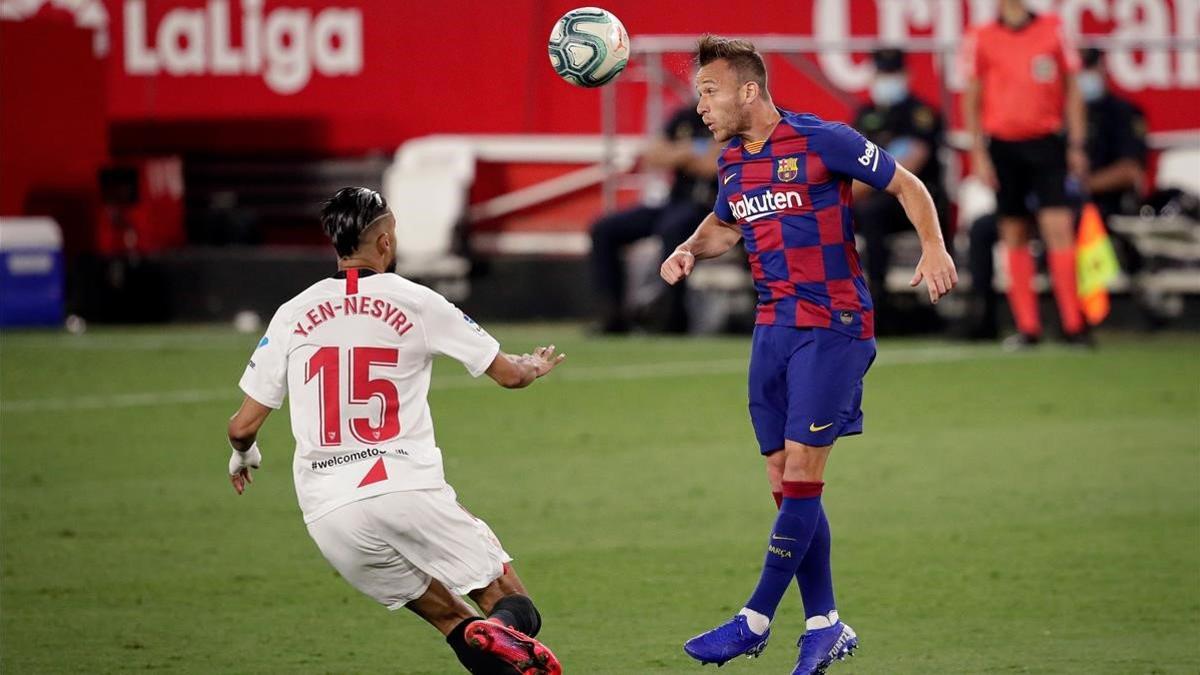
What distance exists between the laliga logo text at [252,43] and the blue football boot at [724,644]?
1642cm

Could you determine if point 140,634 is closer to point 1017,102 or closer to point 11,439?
point 11,439

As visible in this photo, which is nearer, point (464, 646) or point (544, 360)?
point (464, 646)

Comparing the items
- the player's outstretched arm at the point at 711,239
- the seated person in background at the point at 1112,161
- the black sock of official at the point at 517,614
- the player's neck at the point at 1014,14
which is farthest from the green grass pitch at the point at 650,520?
→ the player's neck at the point at 1014,14

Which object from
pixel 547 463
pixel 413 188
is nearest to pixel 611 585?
pixel 547 463

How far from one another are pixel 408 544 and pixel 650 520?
3.75 m

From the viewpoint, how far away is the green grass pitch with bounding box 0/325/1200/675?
22.7 ft

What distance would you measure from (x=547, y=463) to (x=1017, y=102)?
574cm

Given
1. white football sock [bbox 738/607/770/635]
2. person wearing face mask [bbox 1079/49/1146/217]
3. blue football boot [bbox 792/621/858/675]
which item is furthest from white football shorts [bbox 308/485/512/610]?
person wearing face mask [bbox 1079/49/1146/217]

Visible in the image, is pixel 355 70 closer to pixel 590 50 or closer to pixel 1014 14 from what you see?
pixel 1014 14

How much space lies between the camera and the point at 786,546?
249 inches

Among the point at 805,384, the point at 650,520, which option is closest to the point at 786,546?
the point at 805,384

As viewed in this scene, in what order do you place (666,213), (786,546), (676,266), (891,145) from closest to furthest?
(786,546) → (676,266) → (891,145) → (666,213)

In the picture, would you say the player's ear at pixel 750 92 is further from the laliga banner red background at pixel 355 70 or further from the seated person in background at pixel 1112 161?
the laliga banner red background at pixel 355 70

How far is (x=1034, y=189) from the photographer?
593 inches
